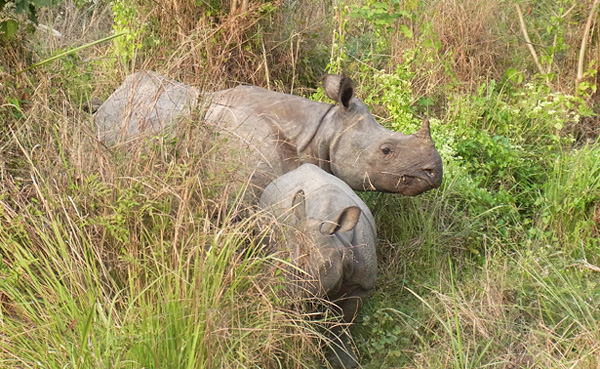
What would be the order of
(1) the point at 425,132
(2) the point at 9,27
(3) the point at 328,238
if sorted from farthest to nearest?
(1) the point at 425,132 → (2) the point at 9,27 → (3) the point at 328,238

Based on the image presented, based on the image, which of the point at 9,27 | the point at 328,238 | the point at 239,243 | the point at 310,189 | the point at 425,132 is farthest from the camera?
the point at 425,132

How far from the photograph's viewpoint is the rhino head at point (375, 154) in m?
6.04

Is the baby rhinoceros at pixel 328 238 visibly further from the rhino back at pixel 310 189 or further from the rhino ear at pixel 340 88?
the rhino ear at pixel 340 88

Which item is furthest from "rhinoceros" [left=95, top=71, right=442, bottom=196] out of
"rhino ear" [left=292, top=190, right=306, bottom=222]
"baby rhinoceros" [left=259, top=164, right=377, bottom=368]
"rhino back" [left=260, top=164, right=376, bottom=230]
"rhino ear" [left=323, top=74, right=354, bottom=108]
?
"rhino ear" [left=292, top=190, right=306, bottom=222]

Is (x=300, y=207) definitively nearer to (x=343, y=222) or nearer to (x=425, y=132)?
(x=343, y=222)

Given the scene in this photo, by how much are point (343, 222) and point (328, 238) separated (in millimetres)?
122

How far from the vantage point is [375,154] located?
6145 millimetres

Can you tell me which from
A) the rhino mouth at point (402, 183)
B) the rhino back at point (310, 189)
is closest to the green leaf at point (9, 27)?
the rhino back at point (310, 189)

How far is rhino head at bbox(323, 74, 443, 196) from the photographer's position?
6039mm

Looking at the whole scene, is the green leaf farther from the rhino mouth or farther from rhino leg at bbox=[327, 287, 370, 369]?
rhino leg at bbox=[327, 287, 370, 369]

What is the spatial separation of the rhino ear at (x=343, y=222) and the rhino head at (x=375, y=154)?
1100 mm

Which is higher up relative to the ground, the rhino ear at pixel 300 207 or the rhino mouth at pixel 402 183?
the rhino ear at pixel 300 207

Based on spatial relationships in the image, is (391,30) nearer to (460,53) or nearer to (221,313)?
(460,53)

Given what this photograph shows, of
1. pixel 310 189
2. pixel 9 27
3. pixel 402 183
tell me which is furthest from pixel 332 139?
pixel 9 27
